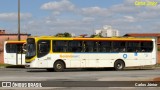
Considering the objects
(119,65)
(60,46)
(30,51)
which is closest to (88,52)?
(60,46)

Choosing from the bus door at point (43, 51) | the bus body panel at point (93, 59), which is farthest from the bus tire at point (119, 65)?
the bus door at point (43, 51)

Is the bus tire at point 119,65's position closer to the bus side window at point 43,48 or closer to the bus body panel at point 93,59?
the bus body panel at point 93,59

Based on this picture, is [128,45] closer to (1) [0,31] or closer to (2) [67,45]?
(2) [67,45]

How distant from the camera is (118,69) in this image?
3394cm

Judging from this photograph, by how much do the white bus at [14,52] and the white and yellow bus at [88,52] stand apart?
9053 mm

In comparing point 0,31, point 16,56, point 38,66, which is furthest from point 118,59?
point 0,31

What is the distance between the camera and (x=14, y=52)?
41375 millimetres

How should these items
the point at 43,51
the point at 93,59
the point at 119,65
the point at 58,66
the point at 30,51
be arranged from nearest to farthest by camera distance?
the point at 43,51 → the point at 30,51 → the point at 58,66 → the point at 93,59 → the point at 119,65

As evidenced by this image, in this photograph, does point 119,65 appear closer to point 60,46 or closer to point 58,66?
point 58,66

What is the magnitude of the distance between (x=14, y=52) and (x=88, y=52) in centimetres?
1092

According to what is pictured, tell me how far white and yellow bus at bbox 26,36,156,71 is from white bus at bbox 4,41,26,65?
356 inches

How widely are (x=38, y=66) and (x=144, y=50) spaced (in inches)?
356

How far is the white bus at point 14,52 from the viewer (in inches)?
1620

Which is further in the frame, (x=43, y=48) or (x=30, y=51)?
(x=30, y=51)
